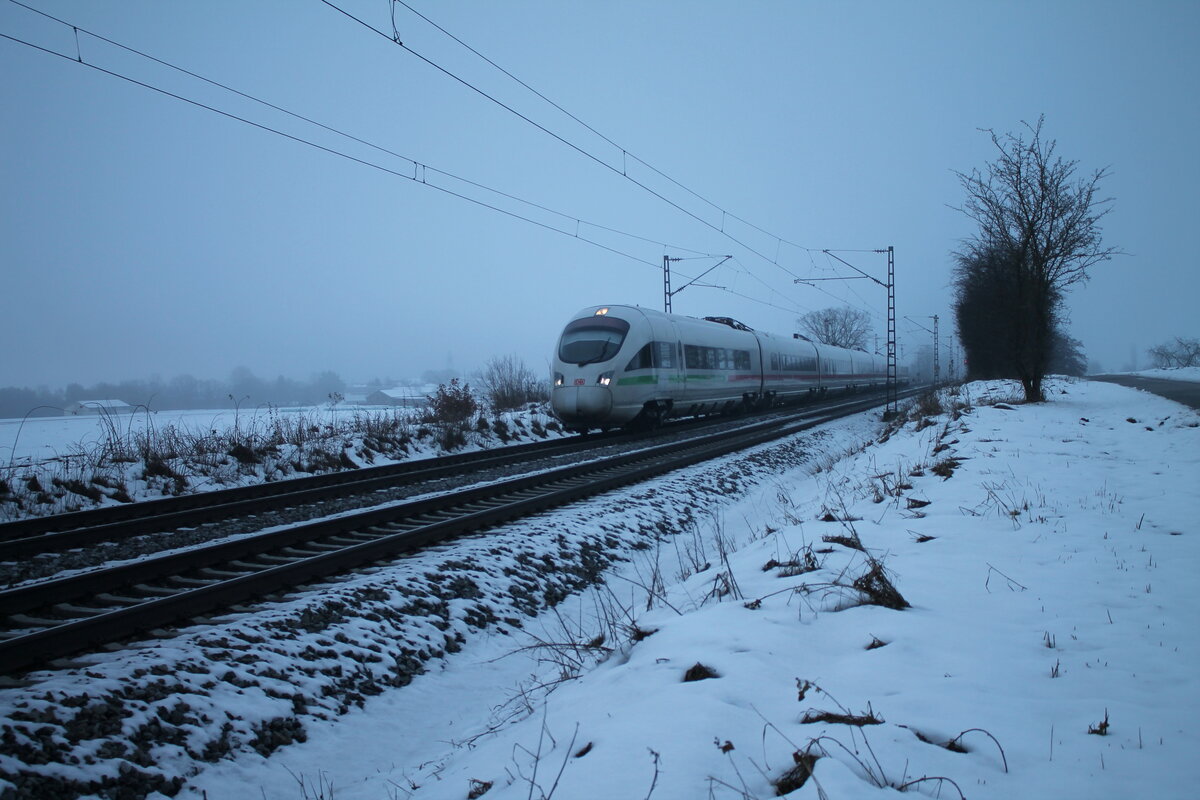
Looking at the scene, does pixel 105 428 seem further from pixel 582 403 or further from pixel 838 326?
pixel 838 326

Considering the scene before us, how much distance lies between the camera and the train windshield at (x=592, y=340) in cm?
1627

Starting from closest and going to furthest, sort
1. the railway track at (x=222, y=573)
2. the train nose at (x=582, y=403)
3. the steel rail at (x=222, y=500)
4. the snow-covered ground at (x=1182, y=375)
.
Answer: the railway track at (x=222, y=573) → the steel rail at (x=222, y=500) → the train nose at (x=582, y=403) → the snow-covered ground at (x=1182, y=375)

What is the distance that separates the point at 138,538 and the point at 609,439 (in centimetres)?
1136

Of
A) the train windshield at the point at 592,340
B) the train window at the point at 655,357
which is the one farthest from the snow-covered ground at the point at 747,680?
the train window at the point at 655,357

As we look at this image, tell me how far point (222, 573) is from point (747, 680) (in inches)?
185

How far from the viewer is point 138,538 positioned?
700 centimetres

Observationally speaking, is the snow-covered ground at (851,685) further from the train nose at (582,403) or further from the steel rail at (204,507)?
the train nose at (582,403)

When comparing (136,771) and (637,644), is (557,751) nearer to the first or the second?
(637,644)

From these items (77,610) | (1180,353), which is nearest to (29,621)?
(77,610)

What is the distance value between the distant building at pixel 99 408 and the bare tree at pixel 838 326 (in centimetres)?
8453

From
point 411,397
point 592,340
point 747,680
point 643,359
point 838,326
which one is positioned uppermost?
point 838,326

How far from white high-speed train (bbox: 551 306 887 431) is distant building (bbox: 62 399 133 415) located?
8.99 metres

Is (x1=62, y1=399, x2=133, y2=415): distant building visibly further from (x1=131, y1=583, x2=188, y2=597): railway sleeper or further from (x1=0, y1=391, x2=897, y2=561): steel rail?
(x1=131, y1=583, x2=188, y2=597): railway sleeper

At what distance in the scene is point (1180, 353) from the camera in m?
61.1
